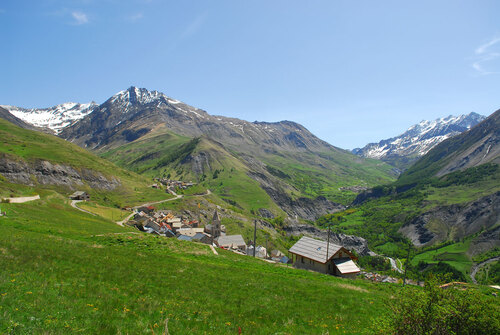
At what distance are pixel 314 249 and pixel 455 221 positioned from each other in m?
A: 177

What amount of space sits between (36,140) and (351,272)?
665ft

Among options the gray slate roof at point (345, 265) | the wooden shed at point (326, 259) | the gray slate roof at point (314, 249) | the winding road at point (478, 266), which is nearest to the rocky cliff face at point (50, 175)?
the gray slate roof at point (314, 249)

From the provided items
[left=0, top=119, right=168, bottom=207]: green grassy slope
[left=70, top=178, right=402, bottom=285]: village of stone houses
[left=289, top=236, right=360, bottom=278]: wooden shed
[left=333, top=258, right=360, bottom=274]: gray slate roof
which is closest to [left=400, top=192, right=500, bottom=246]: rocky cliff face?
[left=70, top=178, right=402, bottom=285]: village of stone houses

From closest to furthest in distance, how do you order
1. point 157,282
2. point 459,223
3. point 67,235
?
1. point 157,282
2. point 67,235
3. point 459,223

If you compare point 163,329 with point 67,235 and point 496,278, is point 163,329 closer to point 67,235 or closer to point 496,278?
point 67,235

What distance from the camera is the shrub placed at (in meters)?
11.8

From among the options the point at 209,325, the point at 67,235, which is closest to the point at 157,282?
the point at 209,325

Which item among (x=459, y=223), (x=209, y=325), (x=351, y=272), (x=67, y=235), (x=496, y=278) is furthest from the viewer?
(x=459, y=223)

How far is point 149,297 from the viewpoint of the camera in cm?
1656

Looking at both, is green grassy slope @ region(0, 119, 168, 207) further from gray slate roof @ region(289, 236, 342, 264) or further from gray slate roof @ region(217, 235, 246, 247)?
gray slate roof @ region(289, 236, 342, 264)

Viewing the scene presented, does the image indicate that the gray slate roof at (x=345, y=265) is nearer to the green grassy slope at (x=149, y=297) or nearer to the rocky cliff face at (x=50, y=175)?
the green grassy slope at (x=149, y=297)

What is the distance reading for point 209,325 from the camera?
46.3ft

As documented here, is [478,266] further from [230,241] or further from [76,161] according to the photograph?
[76,161]

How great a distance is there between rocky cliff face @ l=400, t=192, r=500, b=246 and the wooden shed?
154136 mm
